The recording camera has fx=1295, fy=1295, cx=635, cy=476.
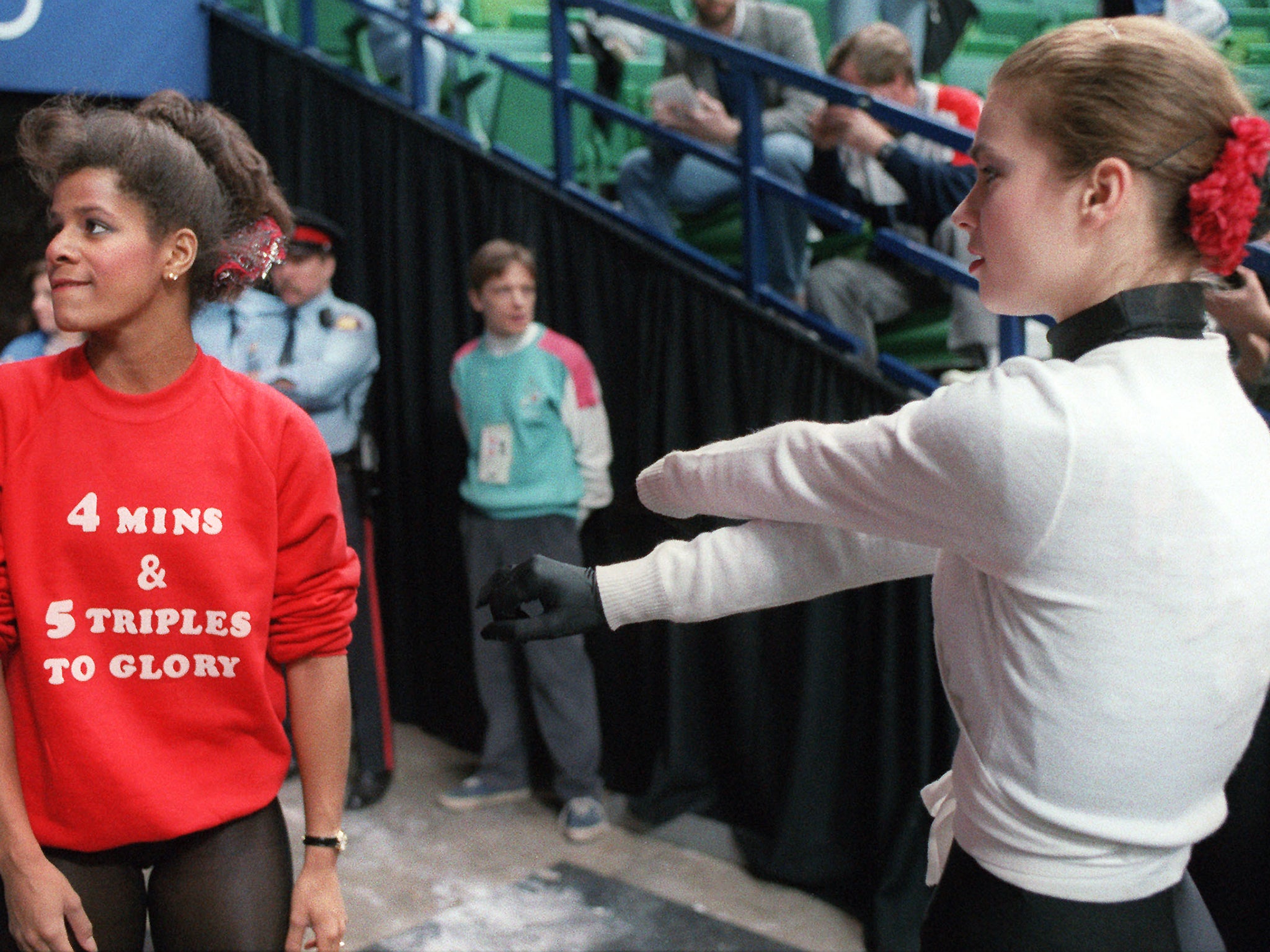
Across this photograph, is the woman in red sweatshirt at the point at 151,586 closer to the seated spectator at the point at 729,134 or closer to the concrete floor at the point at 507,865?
the concrete floor at the point at 507,865

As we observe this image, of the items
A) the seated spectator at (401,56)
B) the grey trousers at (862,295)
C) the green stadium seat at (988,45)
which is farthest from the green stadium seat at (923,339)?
the seated spectator at (401,56)

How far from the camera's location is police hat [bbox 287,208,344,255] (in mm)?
4109

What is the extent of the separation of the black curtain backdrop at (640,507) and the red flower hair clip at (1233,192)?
2.20 metres

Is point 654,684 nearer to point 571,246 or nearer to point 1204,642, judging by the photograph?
point 571,246

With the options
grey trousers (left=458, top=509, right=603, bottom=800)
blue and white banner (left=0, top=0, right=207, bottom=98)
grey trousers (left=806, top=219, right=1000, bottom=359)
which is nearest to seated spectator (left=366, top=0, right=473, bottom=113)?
blue and white banner (left=0, top=0, right=207, bottom=98)

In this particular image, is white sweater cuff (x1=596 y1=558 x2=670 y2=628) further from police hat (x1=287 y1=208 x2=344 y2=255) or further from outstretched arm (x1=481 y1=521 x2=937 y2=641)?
police hat (x1=287 y1=208 x2=344 y2=255)

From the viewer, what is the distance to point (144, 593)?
1.61 meters

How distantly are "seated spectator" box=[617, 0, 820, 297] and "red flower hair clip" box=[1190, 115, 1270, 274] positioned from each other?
9.03 ft

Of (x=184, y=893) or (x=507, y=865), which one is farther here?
(x=507, y=865)

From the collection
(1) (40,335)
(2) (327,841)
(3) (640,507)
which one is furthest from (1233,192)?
(1) (40,335)

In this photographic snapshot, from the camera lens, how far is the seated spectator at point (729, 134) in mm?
4066

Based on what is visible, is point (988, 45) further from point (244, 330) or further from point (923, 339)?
point (244, 330)

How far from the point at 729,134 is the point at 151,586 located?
2.94 m

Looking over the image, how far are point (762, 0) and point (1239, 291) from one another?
2607 millimetres
